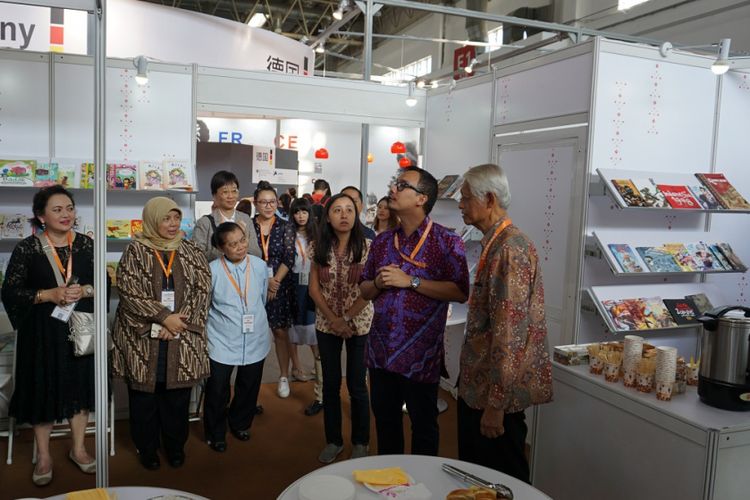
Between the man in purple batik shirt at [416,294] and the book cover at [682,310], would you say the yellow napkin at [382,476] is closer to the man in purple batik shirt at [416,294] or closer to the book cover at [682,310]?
the man in purple batik shirt at [416,294]

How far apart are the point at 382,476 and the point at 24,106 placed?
3681 mm

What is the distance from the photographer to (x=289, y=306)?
14.4 feet

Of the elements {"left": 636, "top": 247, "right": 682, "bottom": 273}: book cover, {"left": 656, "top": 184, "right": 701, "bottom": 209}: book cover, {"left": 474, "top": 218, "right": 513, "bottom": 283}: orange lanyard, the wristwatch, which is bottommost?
the wristwatch

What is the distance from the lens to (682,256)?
354 cm

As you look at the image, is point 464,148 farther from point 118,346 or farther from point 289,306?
point 118,346

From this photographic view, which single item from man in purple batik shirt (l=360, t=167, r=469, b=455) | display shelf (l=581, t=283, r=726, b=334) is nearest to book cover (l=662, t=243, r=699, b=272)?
display shelf (l=581, t=283, r=726, b=334)

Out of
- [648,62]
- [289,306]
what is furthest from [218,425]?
[648,62]

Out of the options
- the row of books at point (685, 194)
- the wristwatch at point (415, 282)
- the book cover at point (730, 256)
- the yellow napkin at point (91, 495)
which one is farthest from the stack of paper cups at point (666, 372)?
the book cover at point (730, 256)

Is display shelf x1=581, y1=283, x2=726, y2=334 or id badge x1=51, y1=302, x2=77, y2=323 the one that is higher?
display shelf x1=581, y1=283, x2=726, y2=334

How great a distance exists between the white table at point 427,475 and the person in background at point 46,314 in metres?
1.90

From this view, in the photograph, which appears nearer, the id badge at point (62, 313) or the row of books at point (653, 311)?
the id badge at point (62, 313)

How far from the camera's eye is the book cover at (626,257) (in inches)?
128

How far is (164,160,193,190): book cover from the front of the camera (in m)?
4.05

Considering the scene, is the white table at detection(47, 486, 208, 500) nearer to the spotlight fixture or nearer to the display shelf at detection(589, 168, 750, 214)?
the display shelf at detection(589, 168, 750, 214)
